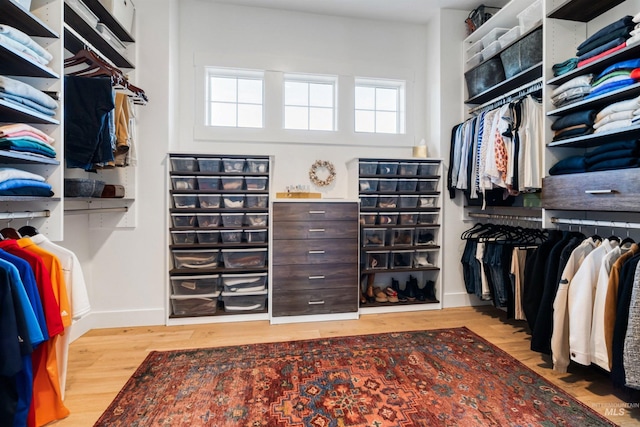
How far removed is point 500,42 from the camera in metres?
2.59

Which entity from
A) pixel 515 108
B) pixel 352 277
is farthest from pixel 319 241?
pixel 515 108

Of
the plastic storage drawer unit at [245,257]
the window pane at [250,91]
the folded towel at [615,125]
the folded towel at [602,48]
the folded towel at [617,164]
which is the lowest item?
the plastic storage drawer unit at [245,257]

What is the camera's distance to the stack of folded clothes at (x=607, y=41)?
1.63 m

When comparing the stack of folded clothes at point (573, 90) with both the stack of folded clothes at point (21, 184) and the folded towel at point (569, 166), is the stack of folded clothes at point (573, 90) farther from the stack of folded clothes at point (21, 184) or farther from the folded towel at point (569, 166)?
the stack of folded clothes at point (21, 184)

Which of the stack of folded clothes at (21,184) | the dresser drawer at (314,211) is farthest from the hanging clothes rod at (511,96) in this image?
the stack of folded clothes at (21,184)

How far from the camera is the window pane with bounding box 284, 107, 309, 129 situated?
3059 millimetres

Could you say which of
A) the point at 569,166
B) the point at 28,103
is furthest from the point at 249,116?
the point at 569,166

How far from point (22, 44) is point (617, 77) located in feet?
9.89

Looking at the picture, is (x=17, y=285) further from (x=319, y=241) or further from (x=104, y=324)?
Result: (x=319, y=241)

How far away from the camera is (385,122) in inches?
128

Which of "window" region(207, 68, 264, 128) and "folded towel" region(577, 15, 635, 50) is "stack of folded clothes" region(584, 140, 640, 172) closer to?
"folded towel" region(577, 15, 635, 50)

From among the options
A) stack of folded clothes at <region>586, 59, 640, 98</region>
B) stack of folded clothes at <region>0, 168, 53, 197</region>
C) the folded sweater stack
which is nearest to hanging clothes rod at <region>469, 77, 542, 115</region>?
stack of folded clothes at <region>586, 59, 640, 98</region>

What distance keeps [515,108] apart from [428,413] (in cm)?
215

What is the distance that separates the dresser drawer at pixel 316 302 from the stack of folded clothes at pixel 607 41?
2.24m
